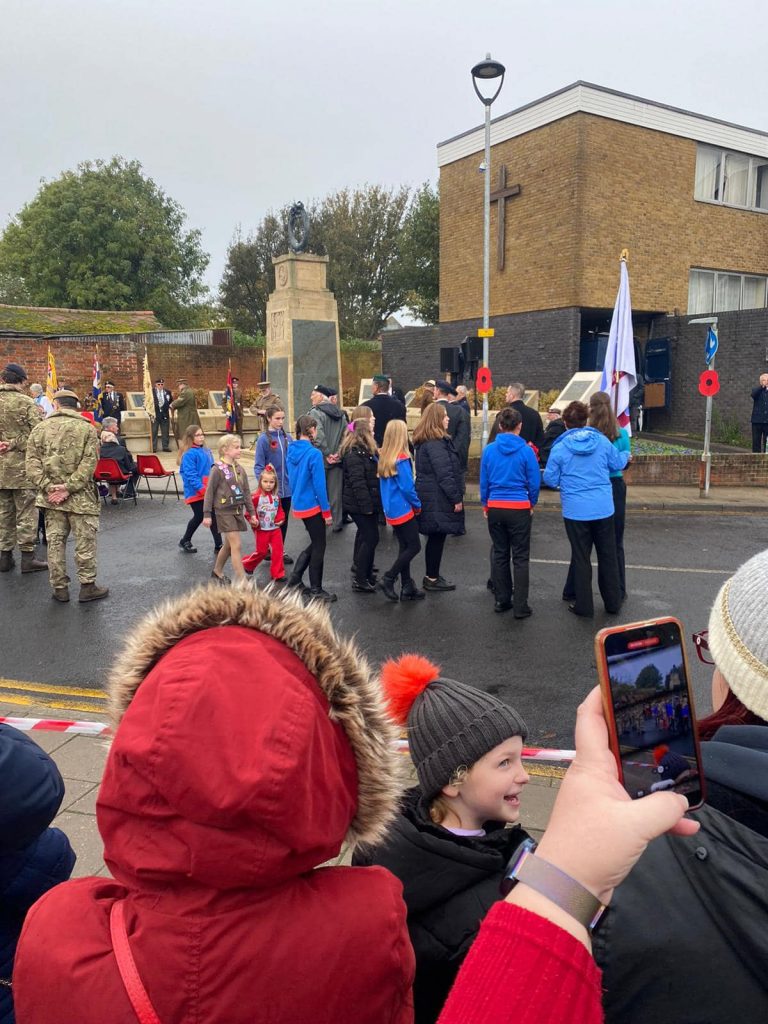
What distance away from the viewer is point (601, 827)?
861 mm

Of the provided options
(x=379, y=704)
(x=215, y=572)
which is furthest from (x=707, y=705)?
(x=215, y=572)

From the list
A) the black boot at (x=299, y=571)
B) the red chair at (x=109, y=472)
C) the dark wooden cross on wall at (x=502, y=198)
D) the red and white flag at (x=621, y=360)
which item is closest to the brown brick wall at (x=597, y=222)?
the dark wooden cross on wall at (x=502, y=198)

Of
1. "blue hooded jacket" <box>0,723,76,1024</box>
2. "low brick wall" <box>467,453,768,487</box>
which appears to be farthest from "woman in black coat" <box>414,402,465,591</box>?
"low brick wall" <box>467,453,768,487</box>

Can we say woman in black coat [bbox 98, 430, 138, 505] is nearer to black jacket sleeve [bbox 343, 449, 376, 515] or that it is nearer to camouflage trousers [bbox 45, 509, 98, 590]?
→ camouflage trousers [bbox 45, 509, 98, 590]

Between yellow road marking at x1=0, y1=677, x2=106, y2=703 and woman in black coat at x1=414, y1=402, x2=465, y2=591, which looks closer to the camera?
yellow road marking at x1=0, y1=677, x2=106, y2=703

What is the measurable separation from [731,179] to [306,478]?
2308cm

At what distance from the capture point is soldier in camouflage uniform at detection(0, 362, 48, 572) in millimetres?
8500

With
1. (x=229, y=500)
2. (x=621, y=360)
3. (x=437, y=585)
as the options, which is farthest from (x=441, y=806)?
(x=621, y=360)

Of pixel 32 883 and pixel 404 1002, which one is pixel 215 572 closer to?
pixel 32 883

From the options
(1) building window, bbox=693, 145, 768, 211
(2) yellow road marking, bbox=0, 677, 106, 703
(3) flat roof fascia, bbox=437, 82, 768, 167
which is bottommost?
(2) yellow road marking, bbox=0, 677, 106, 703

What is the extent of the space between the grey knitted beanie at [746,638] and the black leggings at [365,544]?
6.29 meters

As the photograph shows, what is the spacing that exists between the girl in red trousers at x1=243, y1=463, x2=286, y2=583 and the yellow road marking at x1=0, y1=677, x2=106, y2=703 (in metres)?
2.55

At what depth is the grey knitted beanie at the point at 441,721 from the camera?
194cm

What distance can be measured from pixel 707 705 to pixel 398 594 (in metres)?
3.55
